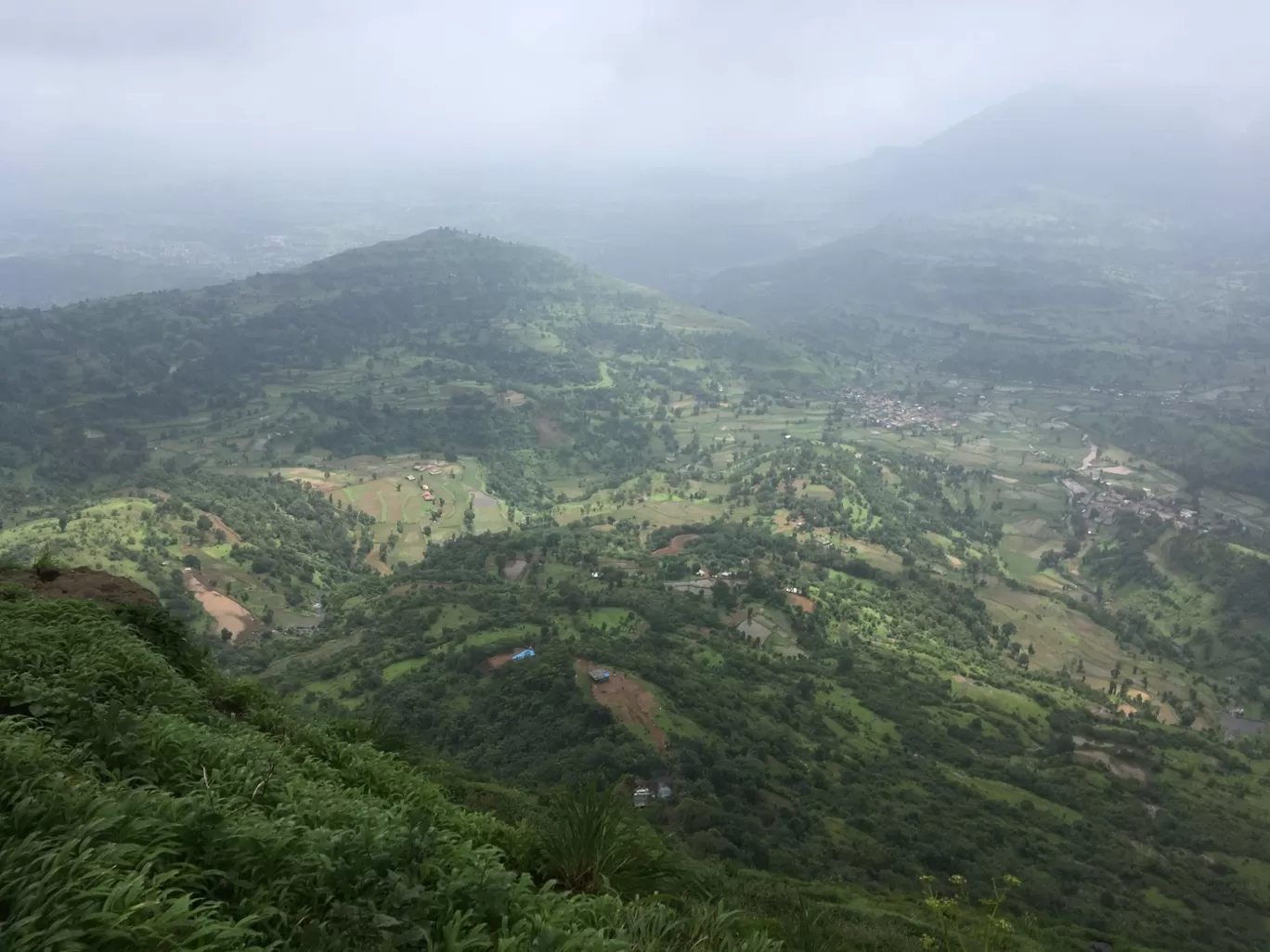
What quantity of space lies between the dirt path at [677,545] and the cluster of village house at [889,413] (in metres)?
82.3

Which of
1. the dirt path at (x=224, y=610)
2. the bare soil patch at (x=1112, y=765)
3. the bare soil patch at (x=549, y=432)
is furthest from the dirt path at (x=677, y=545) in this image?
the bare soil patch at (x=549, y=432)

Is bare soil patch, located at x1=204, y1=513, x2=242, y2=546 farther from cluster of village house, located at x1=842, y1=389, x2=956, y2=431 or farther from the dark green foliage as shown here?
cluster of village house, located at x1=842, y1=389, x2=956, y2=431

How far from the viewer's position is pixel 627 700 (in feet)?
130

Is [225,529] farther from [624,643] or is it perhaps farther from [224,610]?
[624,643]

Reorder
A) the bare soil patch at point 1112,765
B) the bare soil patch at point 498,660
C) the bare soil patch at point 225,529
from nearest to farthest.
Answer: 1. the bare soil patch at point 498,660
2. the bare soil patch at point 1112,765
3. the bare soil patch at point 225,529

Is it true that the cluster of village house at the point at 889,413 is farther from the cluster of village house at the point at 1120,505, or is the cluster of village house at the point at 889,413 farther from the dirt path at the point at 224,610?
the dirt path at the point at 224,610

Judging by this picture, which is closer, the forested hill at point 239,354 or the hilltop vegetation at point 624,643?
the hilltop vegetation at point 624,643

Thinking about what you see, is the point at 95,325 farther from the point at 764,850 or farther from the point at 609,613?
the point at 764,850

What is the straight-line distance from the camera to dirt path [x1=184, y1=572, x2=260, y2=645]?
57125 mm

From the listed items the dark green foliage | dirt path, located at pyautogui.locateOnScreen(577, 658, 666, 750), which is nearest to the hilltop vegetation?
the dark green foliage

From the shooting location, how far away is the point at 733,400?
→ 544 ft

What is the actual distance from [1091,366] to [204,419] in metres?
218

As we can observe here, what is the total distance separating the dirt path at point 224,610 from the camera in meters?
57.1

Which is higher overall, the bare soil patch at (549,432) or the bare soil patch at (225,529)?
the bare soil patch at (225,529)
